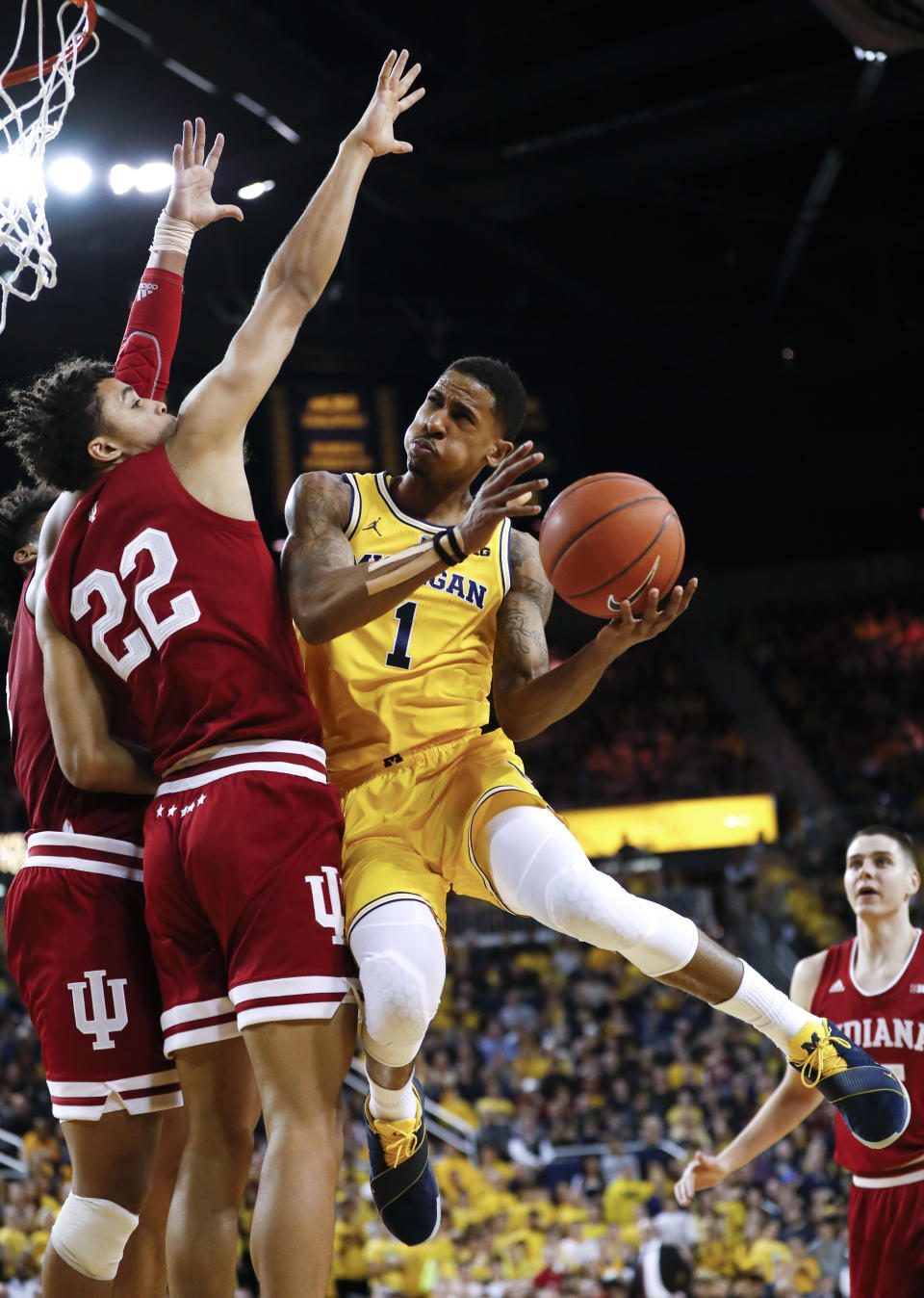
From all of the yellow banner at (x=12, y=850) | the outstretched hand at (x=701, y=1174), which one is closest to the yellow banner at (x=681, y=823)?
the yellow banner at (x=12, y=850)

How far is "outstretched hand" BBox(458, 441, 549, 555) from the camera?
335cm

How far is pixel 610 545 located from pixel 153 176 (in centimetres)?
798

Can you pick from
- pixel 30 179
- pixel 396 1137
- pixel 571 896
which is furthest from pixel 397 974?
pixel 30 179

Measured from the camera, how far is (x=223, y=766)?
11.0 ft

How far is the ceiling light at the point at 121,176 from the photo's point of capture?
10852 mm

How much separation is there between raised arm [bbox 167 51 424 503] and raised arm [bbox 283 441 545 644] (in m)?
0.35

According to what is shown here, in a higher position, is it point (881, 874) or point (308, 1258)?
point (881, 874)

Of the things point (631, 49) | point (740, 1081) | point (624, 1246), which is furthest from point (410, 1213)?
point (631, 49)

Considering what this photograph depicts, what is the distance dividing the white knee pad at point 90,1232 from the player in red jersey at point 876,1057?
2.06 m

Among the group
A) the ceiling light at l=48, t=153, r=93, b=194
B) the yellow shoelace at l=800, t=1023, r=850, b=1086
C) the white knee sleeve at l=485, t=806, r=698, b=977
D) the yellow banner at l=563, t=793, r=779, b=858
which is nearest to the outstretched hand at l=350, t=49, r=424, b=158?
the white knee sleeve at l=485, t=806, r=698, b=977

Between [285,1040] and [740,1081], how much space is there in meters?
10.9

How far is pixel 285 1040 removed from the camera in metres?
3.12

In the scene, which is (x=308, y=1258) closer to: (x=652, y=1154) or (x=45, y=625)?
(x=45, y=625)

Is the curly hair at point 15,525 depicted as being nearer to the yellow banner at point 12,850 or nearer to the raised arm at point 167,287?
the raised arm at point 167,287
